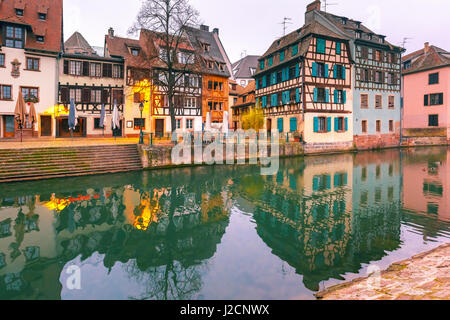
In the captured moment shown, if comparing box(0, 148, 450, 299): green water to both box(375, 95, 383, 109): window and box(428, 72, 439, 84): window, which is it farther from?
box(428, 72, 439, 84): window

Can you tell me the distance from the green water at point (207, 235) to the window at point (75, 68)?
18.4m

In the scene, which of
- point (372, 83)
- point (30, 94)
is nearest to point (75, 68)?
point (30, 94)

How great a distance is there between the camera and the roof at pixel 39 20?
91.9 feet

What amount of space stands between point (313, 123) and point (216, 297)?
94.5 ft

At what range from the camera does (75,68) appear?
31.1 metres

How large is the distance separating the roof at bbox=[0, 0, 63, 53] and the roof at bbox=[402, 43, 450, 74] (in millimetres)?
47809

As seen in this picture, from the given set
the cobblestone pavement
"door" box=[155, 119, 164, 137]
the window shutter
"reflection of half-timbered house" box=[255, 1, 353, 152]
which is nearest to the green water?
the cobblestone pavement

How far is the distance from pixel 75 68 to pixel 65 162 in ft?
53.9

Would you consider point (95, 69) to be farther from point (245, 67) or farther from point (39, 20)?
point (245, 67)

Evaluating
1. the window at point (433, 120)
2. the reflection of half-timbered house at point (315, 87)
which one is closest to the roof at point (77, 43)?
the reflection of half-timbered house at point (315, 87)
